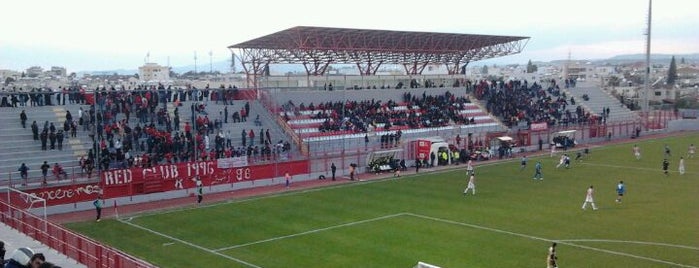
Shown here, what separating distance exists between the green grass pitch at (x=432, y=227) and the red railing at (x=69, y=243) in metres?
5.17

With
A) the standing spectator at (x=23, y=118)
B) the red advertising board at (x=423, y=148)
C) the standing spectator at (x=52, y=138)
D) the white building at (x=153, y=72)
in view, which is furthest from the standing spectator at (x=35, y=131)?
the white building at (x=153, y=72)

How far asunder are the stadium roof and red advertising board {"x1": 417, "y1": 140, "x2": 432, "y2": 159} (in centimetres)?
1483

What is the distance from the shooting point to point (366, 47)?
6631cm

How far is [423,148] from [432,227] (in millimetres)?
22216

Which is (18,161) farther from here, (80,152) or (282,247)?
(282,247)

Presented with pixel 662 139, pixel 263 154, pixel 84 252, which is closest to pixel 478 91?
pixel 662 139

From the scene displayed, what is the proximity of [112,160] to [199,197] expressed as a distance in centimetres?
708

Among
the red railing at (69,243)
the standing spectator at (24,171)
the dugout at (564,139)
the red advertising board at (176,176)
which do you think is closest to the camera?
the red railing at (69,243)

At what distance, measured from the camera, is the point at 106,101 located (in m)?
45.3

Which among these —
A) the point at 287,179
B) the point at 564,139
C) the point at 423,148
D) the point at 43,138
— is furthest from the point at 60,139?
the point at 564,139

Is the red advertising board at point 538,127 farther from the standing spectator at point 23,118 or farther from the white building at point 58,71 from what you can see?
the white building at point 58,71

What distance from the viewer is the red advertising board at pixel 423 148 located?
50.1 metres

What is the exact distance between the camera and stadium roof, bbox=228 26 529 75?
202ft

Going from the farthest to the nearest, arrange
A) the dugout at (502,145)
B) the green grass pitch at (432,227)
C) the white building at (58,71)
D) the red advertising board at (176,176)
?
the white building at (58,71) → the dugout at (502,145) → the red advertising board at (176,176) → the green grass pitch at (432,227)
